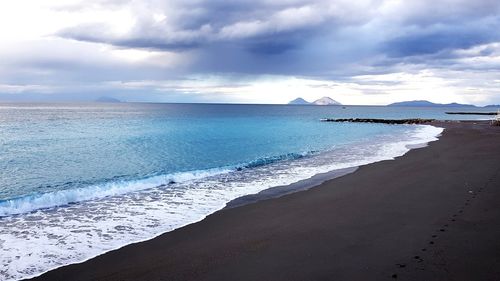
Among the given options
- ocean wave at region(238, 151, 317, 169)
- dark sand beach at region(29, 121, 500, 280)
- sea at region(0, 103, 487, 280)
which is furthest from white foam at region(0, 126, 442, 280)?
ocean wave at region(238, 151, 317, 169)

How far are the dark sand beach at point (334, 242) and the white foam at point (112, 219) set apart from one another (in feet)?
2.26

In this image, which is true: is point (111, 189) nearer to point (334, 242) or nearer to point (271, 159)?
point (334, 242)

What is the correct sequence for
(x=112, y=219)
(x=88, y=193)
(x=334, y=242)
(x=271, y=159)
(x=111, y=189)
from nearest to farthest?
1. (x=334, y=242)
2. (x=112, y=219)
3. (x=88, y=193)
4. (x=111, y=189)
5. (x=271, y=159)

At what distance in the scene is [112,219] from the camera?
1166 centimetres

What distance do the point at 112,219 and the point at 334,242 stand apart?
21.9 feet

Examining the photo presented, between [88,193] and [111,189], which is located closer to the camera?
[88,193]

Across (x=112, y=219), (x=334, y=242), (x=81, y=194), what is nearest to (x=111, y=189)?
(x=81, y=194)

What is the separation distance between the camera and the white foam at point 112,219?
858 cm

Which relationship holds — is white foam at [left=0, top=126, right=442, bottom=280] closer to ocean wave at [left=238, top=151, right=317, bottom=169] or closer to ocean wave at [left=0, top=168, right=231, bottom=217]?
ocean wave at [left=0, top=168, right=231, bottom=217]

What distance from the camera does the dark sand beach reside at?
281 inches

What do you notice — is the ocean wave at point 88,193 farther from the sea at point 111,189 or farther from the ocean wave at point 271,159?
the ocean wave at point 271,159

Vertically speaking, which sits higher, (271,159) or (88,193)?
(271,159)

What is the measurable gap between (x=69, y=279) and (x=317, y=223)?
6.07 m

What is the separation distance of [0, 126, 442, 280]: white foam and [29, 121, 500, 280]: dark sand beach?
0.69 meters
